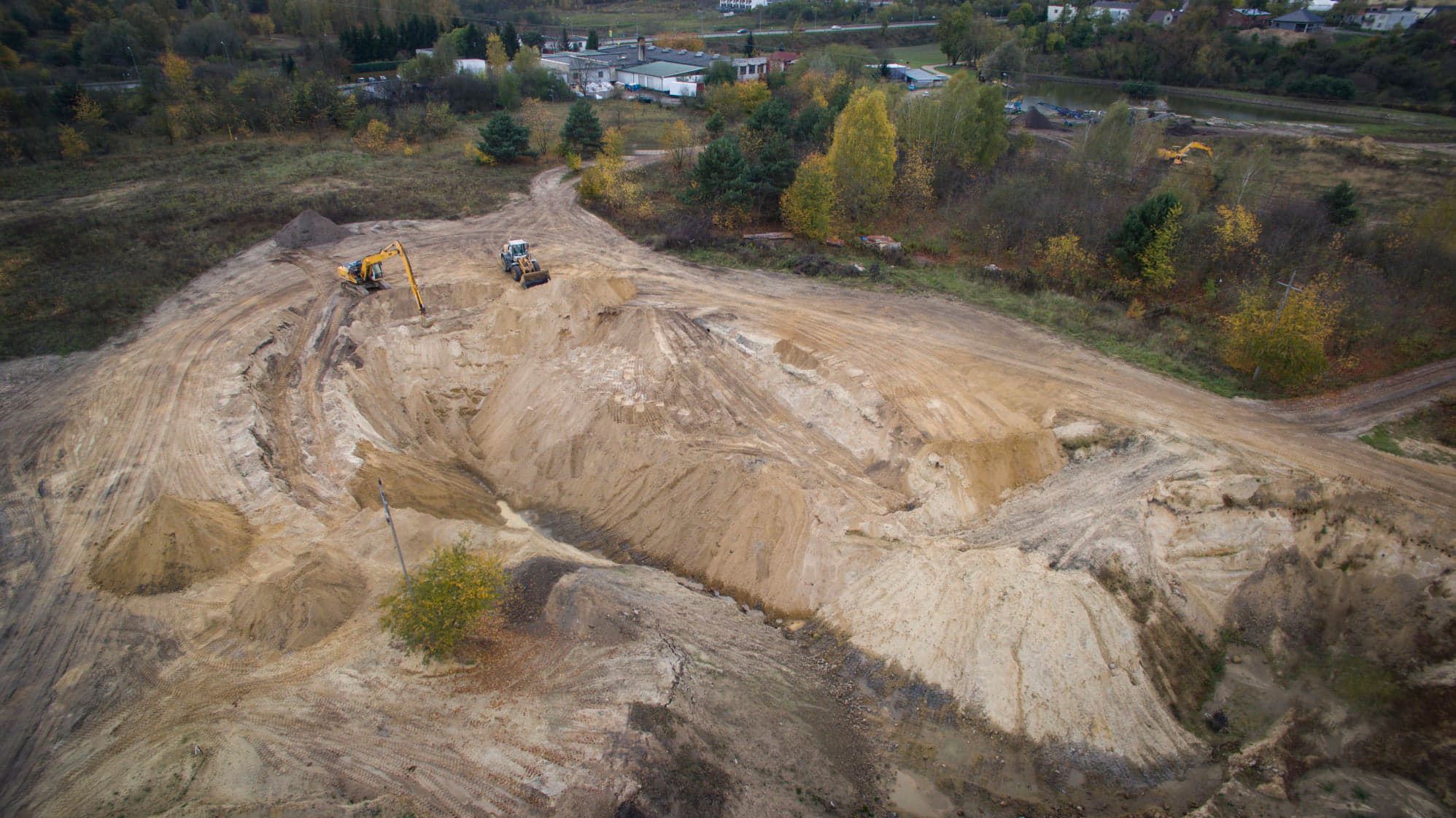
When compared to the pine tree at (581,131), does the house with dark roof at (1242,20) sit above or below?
above

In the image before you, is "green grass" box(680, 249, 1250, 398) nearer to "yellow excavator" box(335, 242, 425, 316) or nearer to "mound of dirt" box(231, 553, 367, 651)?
"yellow excavator" box(335, 242, 425, 316)

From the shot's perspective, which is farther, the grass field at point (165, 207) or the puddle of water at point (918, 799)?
the grass field at point (165, 207)

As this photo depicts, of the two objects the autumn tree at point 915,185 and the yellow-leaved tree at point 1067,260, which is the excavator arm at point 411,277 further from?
the yellow-leaved tree at point 1067,260

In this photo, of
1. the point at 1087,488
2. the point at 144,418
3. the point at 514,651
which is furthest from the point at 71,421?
the point at 1087,488

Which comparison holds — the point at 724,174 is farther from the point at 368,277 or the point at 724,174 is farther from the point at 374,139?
the point at 374,139

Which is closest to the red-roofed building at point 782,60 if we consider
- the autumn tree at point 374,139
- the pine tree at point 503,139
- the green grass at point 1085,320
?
the pine tree at point 503,139

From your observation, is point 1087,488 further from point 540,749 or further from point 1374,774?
point 540,749

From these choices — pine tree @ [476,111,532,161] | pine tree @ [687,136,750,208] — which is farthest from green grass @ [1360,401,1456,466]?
pine tree @ [476,111,532,161]
